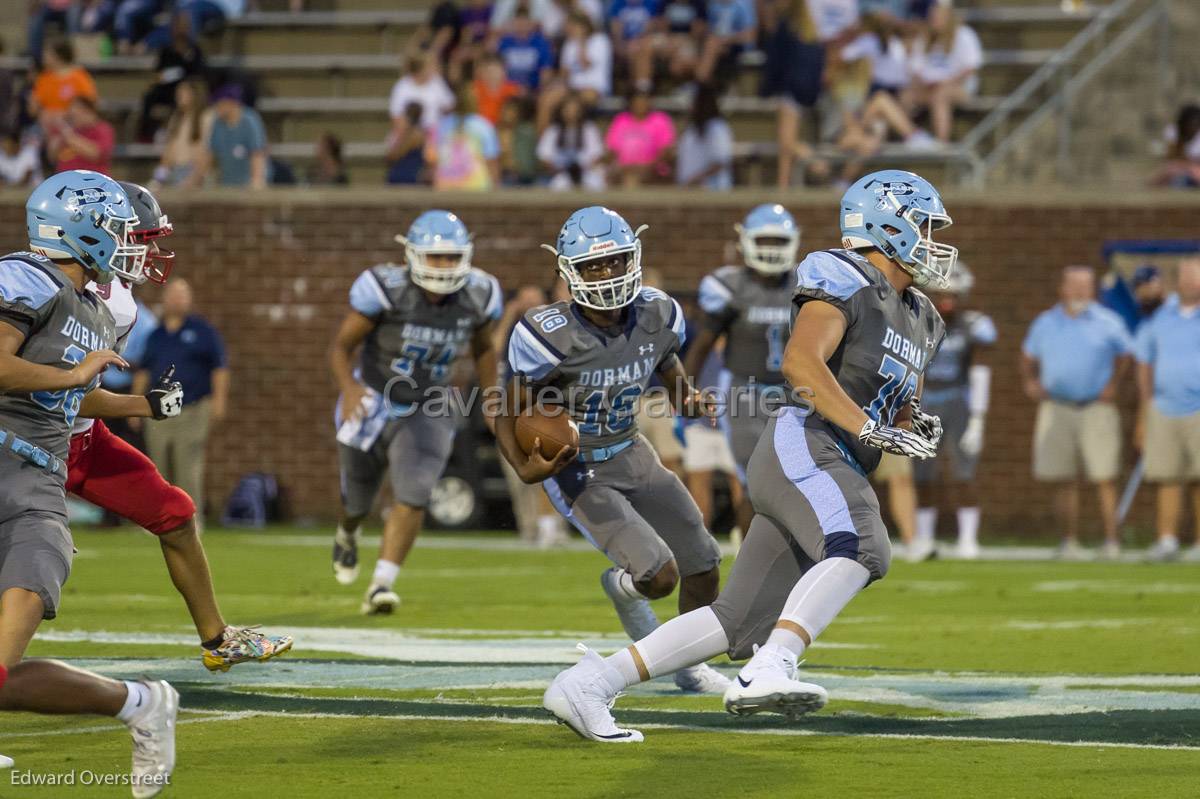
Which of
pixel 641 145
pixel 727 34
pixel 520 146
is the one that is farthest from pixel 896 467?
pixel 727 34

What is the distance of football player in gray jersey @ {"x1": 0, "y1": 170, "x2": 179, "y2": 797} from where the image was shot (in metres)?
5.09

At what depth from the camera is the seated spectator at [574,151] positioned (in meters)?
16.7

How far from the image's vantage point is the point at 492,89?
57.1 ft

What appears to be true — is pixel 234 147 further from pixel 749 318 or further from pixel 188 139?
pixel 749 318

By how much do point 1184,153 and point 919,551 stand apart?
4.44 m

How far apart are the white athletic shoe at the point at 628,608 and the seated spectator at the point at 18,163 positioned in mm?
12266

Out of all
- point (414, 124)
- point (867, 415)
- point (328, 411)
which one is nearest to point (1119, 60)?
point (414, 124)

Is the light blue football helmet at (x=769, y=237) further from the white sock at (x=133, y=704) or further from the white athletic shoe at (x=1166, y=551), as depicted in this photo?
the white sock at (x=133, y=704)

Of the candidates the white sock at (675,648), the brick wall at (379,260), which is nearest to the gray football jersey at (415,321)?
the white sock at (675,648)

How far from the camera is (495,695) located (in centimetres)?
696

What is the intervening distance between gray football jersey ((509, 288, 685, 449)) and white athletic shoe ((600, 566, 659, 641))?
509mm

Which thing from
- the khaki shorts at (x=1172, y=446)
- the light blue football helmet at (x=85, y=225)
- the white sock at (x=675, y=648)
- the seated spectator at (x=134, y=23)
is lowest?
the khaki shorts at (x=1172, y=446)

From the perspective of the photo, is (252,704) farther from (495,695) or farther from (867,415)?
(867,415)

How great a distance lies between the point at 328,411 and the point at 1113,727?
11.5m
